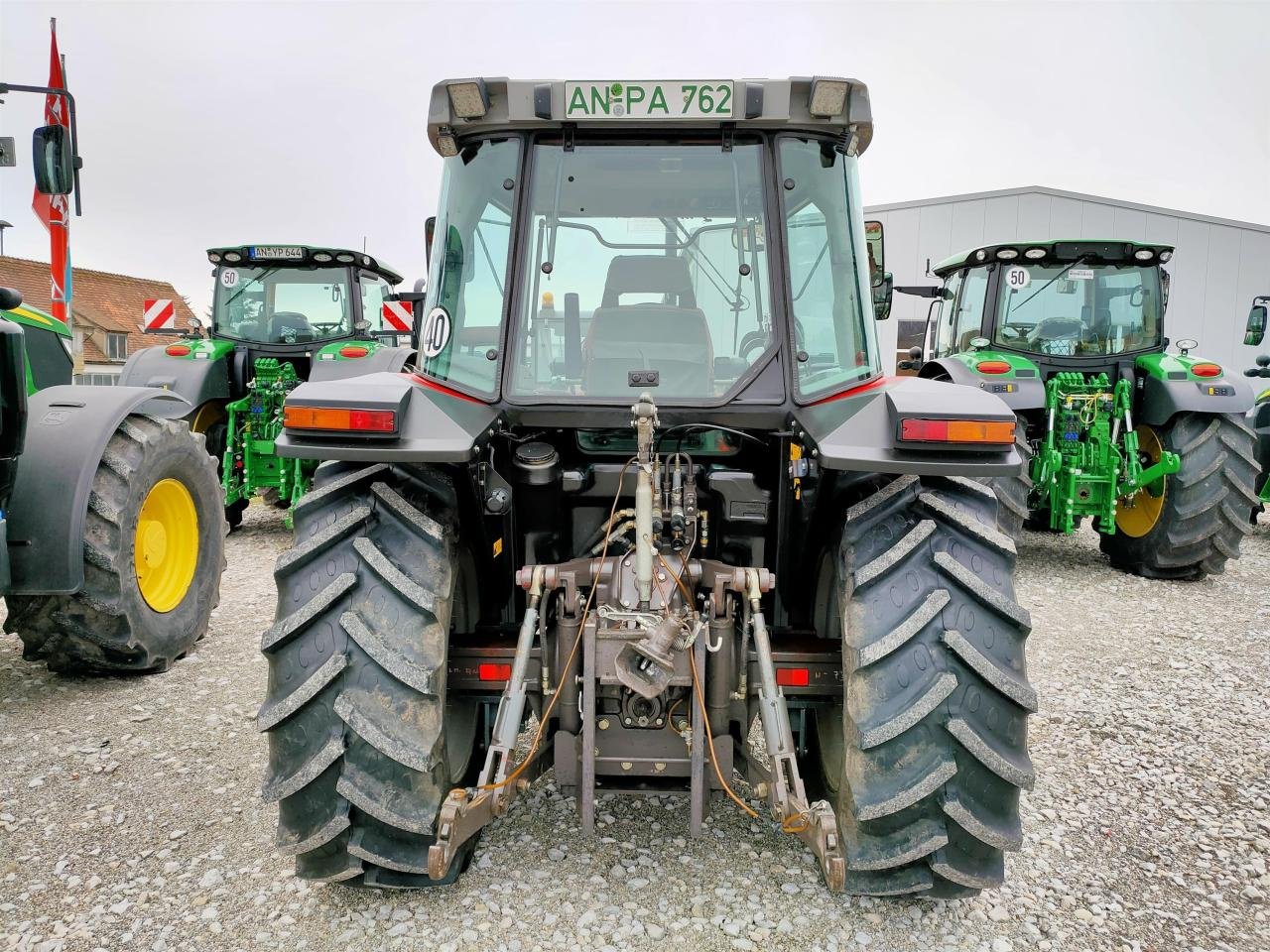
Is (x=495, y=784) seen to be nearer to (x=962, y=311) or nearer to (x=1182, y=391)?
(x=1182, y=391)

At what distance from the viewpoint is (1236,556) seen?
6.30 metres

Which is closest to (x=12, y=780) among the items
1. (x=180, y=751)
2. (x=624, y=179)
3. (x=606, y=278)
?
(x=180, y=751)

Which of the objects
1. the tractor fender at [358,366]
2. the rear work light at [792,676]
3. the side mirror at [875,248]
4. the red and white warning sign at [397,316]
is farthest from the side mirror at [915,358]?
the rear work light at [792,676]

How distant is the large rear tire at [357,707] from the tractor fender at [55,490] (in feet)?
5.87

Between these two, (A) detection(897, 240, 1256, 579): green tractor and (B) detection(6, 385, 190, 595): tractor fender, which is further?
(A) detection(897, 240, 1256, 579): green tractor

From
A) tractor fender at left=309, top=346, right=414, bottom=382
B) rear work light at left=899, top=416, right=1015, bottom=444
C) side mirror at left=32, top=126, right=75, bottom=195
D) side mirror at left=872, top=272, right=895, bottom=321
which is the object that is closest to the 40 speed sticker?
rear work light at left=899, top=416, right=1015, bottom=444

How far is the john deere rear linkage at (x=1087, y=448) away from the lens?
6.45 meters

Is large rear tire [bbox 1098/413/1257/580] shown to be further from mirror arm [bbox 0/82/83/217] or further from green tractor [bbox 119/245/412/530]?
mirror arm [bbox 0/82/83/217]

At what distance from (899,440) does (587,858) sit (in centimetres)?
147

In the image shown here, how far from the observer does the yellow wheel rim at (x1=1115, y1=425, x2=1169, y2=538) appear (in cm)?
659

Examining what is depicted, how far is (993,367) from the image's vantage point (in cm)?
654

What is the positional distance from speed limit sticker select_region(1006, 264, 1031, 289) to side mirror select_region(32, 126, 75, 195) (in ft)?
20.4

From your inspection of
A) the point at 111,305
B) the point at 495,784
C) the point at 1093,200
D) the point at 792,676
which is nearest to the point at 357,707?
the point at 495,784

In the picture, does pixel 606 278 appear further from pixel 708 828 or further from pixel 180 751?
pixel 180 751
